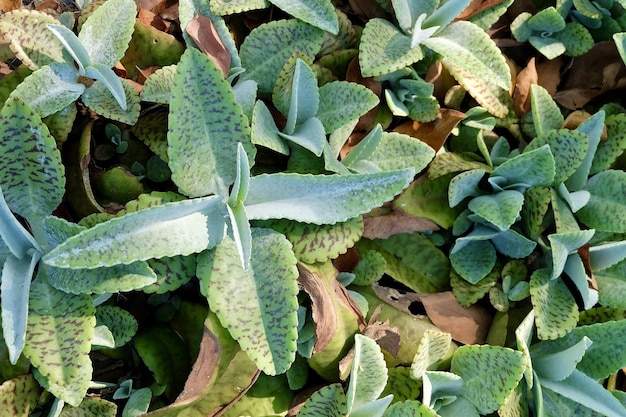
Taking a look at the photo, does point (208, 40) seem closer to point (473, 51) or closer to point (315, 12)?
point (315, 12)

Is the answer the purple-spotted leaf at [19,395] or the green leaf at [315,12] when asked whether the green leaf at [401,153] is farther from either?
the purple-spotted leaf at [19,395]

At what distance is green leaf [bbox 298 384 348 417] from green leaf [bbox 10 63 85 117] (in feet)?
1.67

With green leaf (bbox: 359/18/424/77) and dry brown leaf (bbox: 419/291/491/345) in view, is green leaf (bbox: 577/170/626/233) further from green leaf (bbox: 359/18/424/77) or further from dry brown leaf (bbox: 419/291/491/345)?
green leaf (bbox: 359/18/424/77)

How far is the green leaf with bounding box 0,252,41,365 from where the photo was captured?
66 cm

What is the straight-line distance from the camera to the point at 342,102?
875mm

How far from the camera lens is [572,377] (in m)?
0.92

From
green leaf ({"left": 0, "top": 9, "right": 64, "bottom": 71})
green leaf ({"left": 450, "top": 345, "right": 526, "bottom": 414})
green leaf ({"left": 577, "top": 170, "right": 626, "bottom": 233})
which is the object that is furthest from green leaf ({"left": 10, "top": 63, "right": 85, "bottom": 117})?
green leaf ({"left": 577, "top": 170, "right": 626, "bottom": 233})

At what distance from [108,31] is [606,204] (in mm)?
807

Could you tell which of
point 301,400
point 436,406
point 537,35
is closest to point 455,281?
point 436,406

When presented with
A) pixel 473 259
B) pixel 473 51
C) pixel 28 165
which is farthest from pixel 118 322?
pixel 473 51

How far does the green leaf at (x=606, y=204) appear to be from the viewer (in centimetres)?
96

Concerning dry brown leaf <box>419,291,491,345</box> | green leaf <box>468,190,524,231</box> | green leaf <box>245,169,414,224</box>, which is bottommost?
dry brown leaf <box>419,291,491,345</box>

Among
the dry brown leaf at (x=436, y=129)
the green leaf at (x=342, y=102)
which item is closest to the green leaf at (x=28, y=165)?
the green leaf at (x=342, y=102)

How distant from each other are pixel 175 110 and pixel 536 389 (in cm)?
66
